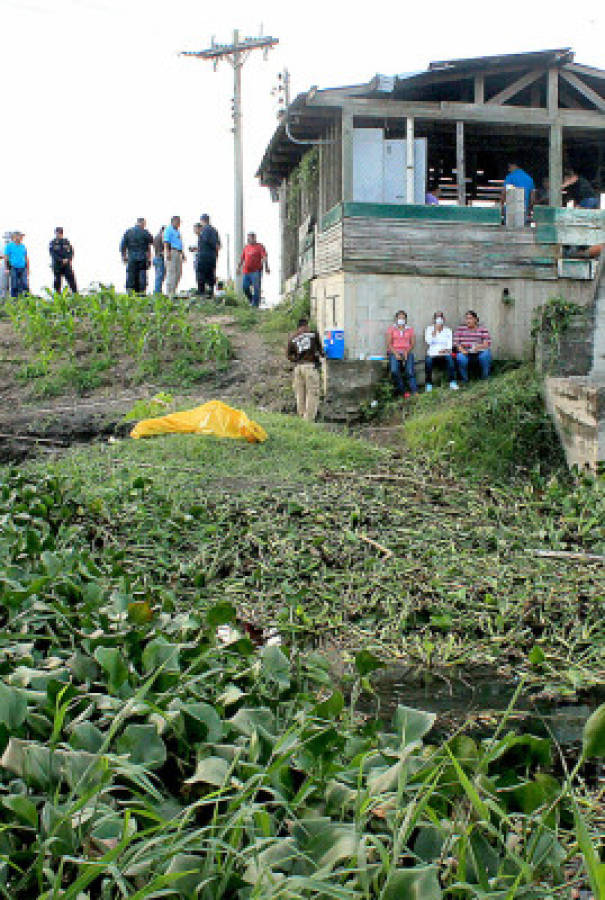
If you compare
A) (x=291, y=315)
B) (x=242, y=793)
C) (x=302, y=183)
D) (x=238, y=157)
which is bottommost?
(x=242, y=793)

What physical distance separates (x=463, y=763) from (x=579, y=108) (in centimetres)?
1516

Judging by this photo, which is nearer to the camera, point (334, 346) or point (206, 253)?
point (334, 346)

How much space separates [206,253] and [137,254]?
140 centimetres

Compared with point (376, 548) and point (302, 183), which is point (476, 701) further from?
point (302, 183)

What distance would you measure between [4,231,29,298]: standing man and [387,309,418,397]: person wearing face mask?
31.3 feet

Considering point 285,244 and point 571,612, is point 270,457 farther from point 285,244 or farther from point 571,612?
point 285,244

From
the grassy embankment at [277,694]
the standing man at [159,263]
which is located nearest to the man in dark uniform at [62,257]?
the standing man at [159,263]

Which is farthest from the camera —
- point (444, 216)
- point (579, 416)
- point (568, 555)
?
point (444, 216)

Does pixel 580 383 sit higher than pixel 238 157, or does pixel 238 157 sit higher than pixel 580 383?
pixel 238 157

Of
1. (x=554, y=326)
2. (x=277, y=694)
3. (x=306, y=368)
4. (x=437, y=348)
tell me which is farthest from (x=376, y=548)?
(x=437, y=348)

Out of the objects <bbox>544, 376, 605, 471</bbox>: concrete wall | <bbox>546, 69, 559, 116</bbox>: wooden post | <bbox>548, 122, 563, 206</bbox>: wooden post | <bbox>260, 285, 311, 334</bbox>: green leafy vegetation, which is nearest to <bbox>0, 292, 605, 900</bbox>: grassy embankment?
<bbox>544, 376, 605, 471</bbox>: concrete wall

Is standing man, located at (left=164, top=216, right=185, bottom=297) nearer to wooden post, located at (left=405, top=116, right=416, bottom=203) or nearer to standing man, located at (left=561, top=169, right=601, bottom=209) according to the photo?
wooden post, located at (left=405, top=116, right=416, bottom=203)

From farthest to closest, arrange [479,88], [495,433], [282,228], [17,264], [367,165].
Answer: [282,228]
[17,264]
[479,88]
[367,165]
[495,433]

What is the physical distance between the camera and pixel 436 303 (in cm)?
1420
